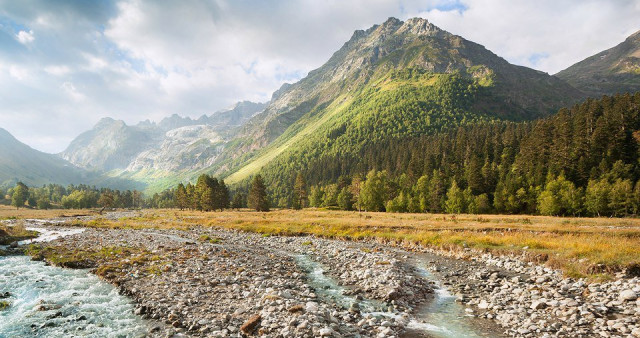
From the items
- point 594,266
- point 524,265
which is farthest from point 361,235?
point 594,266

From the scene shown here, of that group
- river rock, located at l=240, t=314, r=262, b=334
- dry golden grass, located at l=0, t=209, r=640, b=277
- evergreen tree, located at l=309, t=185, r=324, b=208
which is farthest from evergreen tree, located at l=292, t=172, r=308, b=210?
river rock, located at l=240, t=314, r=262, b=334

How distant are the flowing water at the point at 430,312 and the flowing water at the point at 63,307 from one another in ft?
36.1

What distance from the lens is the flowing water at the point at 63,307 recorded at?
13.4 m

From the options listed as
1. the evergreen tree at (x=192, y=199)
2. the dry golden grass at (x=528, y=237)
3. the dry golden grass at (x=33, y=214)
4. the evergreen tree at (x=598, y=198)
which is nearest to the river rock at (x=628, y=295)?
the dry golden grass at (x=528, y=237)

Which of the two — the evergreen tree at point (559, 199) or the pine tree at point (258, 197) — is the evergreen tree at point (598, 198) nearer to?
the evergreen tree at point (559, 199)

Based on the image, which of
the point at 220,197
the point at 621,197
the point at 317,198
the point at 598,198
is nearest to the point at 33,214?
the point at 220,197

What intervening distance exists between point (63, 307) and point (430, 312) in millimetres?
20786

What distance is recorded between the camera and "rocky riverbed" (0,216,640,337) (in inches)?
517

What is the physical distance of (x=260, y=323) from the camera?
13.2 m

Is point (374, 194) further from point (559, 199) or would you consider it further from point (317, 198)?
point (559, 199)

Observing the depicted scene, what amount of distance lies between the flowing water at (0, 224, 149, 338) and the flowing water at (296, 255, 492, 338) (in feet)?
36.1

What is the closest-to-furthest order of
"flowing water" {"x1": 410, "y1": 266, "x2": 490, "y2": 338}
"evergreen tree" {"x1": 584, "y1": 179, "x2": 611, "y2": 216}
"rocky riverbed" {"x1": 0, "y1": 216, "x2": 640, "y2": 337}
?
"rocky riverbed" {"x1": 0, "y1": 216, "x2": 640, "y2": 337} < "flowing water" {"x1": 410, "y1": 266, "x2": 490, "y2": 338} < "evergreen tree" {"x1": 584, "y1": 179, "x2": 611, "y2": 216}

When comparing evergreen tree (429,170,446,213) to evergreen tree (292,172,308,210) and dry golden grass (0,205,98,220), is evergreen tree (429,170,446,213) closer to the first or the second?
evergreen tree (292,172,308,210)

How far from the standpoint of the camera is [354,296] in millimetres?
18656
